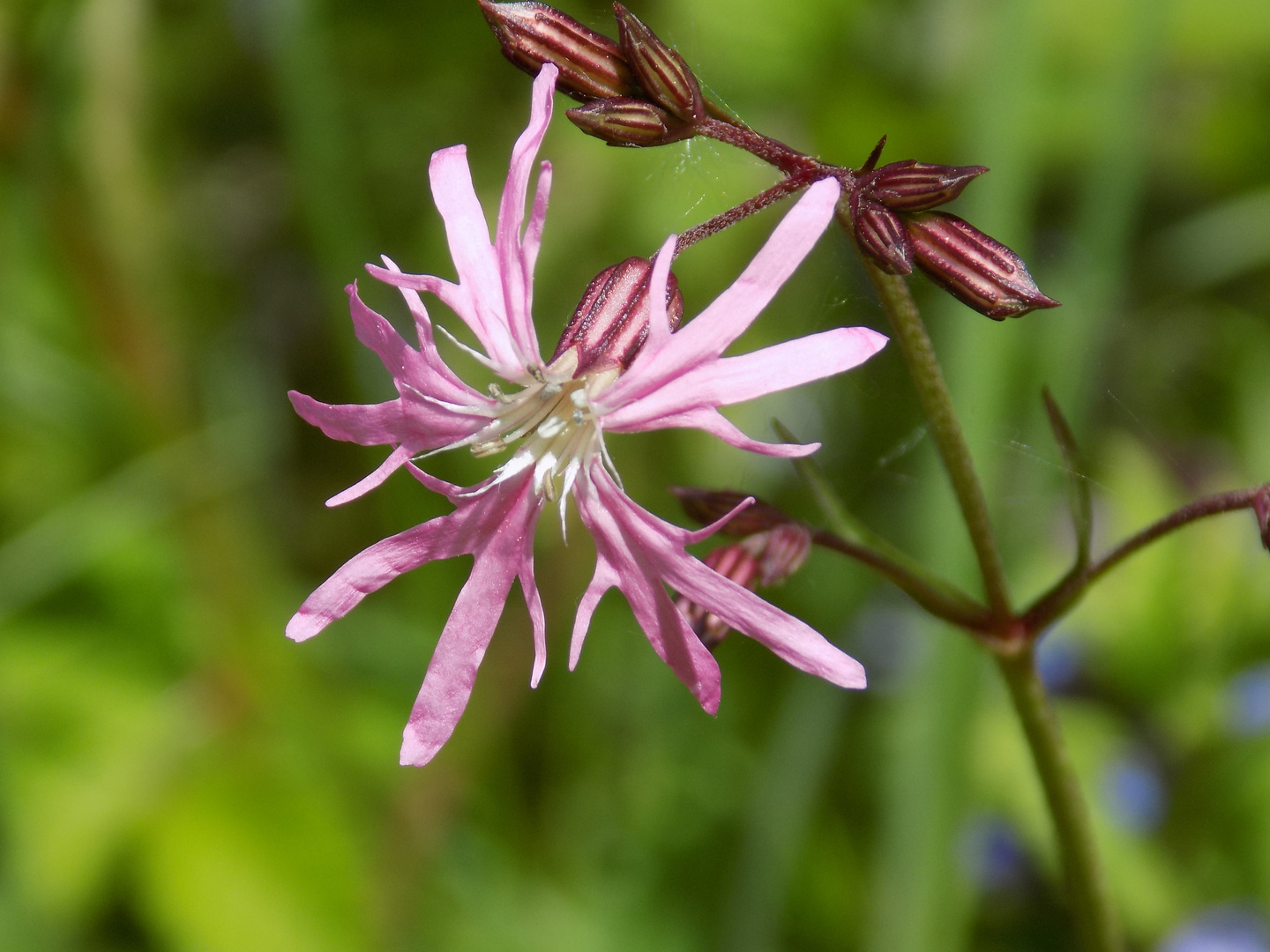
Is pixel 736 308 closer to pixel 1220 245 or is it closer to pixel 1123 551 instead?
pixel 1123 551

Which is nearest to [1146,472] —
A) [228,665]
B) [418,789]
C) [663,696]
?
[663,696]

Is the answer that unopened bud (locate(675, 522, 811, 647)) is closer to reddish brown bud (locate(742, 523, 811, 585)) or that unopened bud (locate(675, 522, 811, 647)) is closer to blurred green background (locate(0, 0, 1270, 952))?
reddish brown bud (locate(742, 523, 811, 585))

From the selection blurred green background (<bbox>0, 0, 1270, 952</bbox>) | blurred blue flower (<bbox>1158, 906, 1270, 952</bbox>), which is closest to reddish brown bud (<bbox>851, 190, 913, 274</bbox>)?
blurred green background (<bbox>0, 0, 1270, 952</bbox>)

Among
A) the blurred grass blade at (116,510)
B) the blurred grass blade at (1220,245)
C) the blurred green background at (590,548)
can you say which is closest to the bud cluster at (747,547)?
the blurred green background at (590,548)

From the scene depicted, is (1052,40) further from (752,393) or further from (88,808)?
(88,808)

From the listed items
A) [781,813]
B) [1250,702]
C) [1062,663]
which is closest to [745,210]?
[781,813]

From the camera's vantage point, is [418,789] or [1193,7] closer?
[418,789]
